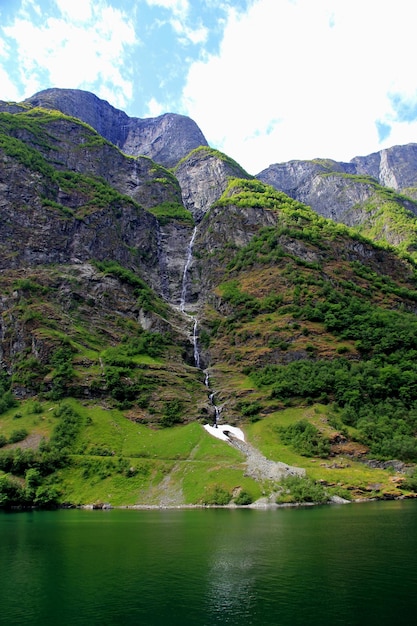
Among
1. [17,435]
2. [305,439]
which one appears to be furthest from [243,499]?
[17,435]

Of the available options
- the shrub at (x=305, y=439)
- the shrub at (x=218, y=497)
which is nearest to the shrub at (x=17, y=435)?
the shrub at (x=218, y=497)

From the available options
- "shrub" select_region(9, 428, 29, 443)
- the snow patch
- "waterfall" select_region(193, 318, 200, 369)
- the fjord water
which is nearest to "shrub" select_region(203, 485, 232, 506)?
the fjord water

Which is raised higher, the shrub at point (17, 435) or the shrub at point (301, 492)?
the shrub at point (17, 435)

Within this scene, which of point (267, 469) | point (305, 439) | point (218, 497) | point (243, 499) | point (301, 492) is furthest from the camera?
point (305, 439)

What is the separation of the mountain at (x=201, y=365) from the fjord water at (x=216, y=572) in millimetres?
29272

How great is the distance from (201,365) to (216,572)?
120m

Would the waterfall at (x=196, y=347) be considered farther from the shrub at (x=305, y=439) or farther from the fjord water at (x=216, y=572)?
the fjord water at (x=216, y=572)

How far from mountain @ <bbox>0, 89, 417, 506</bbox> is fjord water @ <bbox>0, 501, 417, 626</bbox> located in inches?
1152

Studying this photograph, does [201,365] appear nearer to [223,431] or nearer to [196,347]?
[196,347]

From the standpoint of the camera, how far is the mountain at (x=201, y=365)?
89438 mm

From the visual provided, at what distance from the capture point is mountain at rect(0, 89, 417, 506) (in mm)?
89438

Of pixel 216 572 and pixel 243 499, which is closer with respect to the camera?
pixel 216 572

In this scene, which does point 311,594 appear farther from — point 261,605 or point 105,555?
point 105,555

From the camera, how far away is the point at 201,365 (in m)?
156
